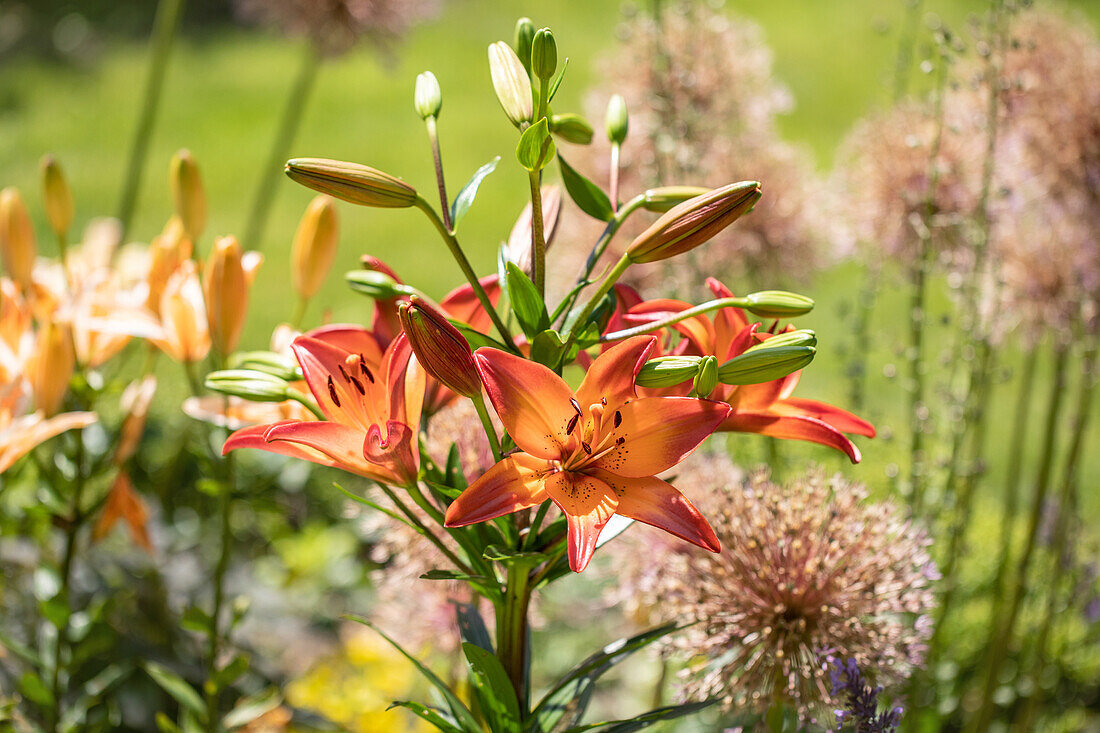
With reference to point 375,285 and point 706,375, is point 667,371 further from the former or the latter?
point 375,285

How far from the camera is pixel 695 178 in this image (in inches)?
43.9

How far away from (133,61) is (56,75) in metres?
0.31

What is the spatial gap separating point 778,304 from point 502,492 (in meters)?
0.19

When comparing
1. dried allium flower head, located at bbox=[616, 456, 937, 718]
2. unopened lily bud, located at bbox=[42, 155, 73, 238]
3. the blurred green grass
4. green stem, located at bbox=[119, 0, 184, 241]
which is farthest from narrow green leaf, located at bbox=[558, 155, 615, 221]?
the blurred green grass

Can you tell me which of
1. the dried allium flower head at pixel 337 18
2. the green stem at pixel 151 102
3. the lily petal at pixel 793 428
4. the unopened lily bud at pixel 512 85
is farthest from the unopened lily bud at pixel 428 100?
the dried allium flower head at pixel 337 18

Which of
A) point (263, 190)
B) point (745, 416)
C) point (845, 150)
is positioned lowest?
point (745, 416)

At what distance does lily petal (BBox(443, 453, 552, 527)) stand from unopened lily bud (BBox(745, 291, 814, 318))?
149mm

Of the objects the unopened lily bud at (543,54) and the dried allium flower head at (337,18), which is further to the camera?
the dried allium flower head at (337,18)

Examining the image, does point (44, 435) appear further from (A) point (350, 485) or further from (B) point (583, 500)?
(A) point (350, 485)

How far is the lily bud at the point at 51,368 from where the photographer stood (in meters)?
0.78

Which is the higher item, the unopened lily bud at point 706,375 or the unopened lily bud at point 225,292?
the unopened lily bud at point 706,375

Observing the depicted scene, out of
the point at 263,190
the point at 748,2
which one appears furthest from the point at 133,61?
the point at 263,190

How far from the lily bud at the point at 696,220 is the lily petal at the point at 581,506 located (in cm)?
13

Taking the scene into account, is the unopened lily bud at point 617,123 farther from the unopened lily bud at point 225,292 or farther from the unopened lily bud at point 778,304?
the unopened lily bud at point 225,292
